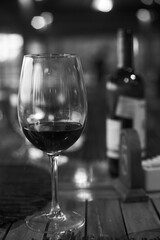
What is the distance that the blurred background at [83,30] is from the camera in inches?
296

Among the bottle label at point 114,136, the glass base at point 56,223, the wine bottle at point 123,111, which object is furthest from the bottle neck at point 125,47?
the glass base at point 56,223

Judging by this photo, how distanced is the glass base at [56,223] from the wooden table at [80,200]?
0.01 m

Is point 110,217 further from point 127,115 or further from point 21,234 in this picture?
point 127,115

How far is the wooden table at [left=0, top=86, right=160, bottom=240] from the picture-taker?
2.05ft

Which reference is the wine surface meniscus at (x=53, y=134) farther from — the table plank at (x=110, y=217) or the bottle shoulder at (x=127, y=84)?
the bottle shoulder at (x=127, y=84)

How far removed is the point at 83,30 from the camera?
922cm

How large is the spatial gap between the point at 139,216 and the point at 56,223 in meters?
0.14

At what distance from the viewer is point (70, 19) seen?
8.52 m

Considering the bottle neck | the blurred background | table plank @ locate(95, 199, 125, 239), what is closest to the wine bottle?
the bottle neck

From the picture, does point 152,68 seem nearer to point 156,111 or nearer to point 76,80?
point 156,111

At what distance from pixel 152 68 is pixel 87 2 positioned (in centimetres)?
428

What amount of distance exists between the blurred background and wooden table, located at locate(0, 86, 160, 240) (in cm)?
381

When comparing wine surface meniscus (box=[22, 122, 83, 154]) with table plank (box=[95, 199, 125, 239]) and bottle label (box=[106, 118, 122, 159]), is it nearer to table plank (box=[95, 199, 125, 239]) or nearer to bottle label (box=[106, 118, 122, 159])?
table plank (box=[95, 199, 125, 239])

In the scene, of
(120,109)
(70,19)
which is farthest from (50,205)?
(70,19)
